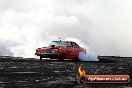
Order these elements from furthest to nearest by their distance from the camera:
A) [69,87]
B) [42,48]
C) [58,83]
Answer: [42,48], [58,83], [69,87]

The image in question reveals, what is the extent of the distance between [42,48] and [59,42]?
5.54 ft

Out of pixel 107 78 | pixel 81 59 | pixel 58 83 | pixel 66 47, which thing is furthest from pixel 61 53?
pixel 107 78

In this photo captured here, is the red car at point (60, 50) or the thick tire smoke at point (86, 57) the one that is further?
the thick tire smoke at point (86, 57)

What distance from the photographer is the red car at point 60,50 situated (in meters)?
31.3

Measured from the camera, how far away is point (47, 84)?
53.7ft

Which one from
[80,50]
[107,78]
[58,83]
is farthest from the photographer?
[80,50]

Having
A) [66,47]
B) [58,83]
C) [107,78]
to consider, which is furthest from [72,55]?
[107,78]

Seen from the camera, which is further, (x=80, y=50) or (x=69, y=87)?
(x=80, y=50)

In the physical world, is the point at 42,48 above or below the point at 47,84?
above

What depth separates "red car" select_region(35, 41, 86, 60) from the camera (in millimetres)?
31328

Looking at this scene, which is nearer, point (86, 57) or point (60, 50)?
point (60, 50)

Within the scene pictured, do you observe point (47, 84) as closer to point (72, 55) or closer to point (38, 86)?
point (38, 86)

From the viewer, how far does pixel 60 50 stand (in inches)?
1243

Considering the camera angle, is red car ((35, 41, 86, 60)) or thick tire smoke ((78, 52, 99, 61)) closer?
red car ((35, 41, 86, 60))
